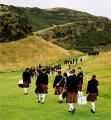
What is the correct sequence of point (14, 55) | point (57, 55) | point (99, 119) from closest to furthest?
point (99, 119), point (14, 55), point (57, 55)

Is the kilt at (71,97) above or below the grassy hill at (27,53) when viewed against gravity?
above

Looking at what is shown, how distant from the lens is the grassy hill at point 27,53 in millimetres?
113150

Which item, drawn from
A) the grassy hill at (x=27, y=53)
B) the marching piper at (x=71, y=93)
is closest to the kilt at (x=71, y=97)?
the marching piper at (x=71, y=93)

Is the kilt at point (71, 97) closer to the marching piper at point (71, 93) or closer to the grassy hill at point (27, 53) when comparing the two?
the marching piper at point (71, 93)

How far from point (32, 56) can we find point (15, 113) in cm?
10797

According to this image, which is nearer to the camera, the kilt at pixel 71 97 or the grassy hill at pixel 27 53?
the kilt at pixel 71 97

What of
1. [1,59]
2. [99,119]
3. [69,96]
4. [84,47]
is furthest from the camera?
[84,47]

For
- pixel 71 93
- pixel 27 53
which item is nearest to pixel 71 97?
pixel 71 93

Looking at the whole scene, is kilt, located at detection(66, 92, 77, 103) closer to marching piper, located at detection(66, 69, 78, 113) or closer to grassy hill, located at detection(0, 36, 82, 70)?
marching piper, located at detection(66, 69, 78, 113)

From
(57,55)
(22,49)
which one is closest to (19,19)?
(22,49)

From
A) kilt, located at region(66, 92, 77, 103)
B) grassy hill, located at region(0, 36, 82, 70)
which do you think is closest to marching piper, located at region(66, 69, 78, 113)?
kilt, located at region(66, 92, 77, 103)

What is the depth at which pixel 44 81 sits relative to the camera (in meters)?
18.5

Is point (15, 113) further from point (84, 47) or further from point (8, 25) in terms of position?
point (84, 47)

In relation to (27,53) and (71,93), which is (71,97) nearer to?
(71,93)
